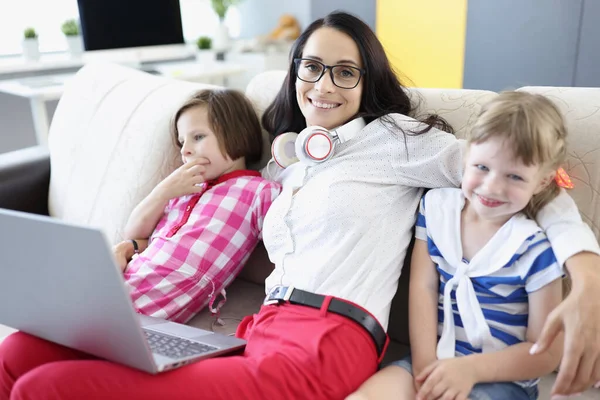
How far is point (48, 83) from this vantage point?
2.80 meters

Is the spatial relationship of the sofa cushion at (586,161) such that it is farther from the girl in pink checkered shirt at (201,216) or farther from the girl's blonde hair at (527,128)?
the girl in pink checkered shirt at (201,216)

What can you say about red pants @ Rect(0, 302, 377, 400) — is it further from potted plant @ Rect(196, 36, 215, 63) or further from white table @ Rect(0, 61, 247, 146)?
potted plant @ Rect(196, 36, 215, 63)

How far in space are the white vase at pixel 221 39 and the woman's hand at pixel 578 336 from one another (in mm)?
3314

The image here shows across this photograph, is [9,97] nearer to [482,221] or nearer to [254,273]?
[254,273]

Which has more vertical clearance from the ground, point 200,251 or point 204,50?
point 204,50

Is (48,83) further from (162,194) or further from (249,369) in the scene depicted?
(249,369)

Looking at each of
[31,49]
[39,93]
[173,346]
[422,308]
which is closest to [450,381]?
[422,308]

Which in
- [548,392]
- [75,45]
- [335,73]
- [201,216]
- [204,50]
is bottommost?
[548,392]

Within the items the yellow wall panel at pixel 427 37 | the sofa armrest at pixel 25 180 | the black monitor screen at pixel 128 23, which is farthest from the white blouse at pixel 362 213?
the black monitor screen at pixel 128 23

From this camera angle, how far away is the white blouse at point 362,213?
1.10m

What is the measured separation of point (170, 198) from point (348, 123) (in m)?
0.48

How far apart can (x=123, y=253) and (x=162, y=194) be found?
0.18 m

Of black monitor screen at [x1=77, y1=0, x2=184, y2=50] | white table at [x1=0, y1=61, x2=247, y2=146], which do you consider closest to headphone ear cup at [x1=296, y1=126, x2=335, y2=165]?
white table at [x1=0, y1=61, x2=247, y2=146]

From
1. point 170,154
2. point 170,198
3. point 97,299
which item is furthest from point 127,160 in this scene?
point 97,299
